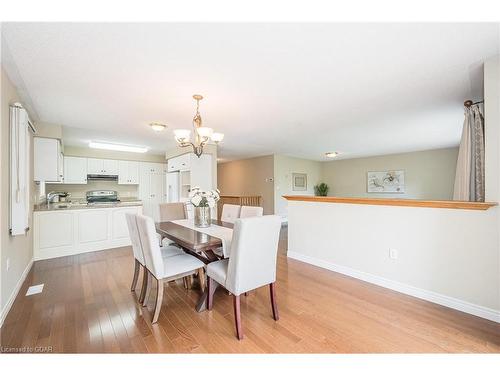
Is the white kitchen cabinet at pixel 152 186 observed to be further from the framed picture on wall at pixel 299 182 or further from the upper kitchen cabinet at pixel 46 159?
the framed picture on wall at pixel 299 182

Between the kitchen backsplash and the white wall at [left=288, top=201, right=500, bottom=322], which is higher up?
the kitchen backsplash

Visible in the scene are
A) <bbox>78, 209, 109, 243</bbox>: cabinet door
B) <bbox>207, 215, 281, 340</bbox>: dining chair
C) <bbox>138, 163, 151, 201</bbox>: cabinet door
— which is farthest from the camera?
<bbox>138, 163, 151, 201</bbox>: cabinet door

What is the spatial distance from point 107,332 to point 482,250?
10.9 ft

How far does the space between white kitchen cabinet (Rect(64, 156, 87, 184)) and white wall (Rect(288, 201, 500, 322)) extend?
215 inches

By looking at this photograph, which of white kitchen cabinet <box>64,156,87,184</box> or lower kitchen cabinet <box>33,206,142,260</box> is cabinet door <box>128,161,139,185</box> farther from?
lower kitchen cabinet <box>33,206,142,260</box>

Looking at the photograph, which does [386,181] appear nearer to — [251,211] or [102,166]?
[251,211]

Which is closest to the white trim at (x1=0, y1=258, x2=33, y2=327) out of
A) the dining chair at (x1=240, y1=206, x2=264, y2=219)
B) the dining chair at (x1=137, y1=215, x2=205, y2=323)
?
the dining chair at (x1=137, y1=215, x2=205, y2=323)

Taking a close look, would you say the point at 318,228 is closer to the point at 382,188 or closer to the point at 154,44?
the point at 154,44

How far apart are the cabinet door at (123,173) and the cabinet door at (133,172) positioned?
0.24 feet

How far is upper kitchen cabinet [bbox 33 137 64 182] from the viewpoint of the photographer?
3467 millimetres

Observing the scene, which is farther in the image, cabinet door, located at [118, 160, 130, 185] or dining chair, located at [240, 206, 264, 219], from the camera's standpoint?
cabinet door, located at [118, 160, 130, 185]

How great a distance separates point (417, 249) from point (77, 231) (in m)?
5.17

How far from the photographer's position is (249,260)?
1.71m
